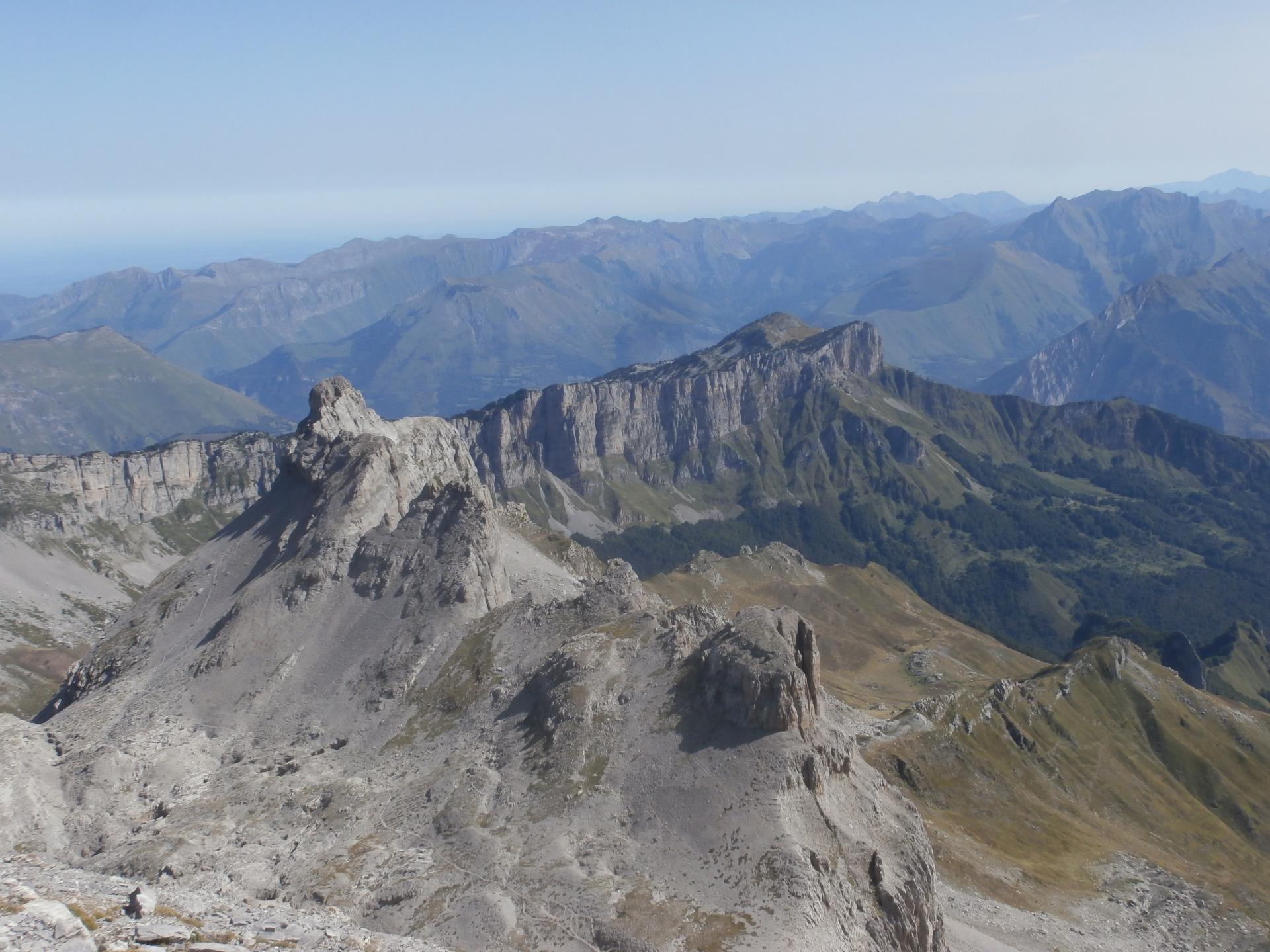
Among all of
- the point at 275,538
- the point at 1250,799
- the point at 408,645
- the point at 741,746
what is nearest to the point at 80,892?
the point at 741,746

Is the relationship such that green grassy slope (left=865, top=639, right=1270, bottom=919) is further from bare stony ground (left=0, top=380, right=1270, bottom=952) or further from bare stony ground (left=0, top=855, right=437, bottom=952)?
bare stony ground (left=0, top=855, right=437, bottom=952)

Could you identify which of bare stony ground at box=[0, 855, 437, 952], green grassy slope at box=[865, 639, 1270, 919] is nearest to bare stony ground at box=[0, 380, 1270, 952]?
bare stony ground at box=[0, 855, 437, 952]

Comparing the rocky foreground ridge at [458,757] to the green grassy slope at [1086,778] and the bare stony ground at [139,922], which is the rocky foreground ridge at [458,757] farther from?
the green grassy slope at [1086,778]

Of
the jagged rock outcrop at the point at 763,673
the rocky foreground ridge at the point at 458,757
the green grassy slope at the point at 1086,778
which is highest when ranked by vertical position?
the jagged rock outcrop at the point at 763,673

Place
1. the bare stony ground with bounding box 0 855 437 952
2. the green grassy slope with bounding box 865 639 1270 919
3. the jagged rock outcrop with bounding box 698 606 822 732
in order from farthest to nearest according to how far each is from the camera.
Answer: the green grassy slope with bounding box 865 639 1270 919, the jagged rock outcrop with bounding box 698 606 822 732, the bare stony ground with bounding box 0 855 437 952

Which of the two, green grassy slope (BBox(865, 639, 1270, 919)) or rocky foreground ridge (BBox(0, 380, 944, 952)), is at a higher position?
rocky foreground ridge (BBox(0, 380, 944, 952))

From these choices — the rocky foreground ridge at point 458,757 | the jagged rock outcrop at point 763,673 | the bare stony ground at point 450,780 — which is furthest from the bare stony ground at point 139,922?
the jagged rock outcrop at point 763,673

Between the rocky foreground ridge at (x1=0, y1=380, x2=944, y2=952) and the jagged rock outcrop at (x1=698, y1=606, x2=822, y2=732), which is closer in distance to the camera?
the rocky foreground ridge at (x1=0, y1=380, x2=944, y2=952)

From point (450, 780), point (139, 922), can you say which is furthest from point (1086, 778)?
point (139, 922)

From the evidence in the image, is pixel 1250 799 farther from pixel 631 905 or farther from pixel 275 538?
pixel 275 538
